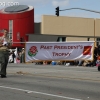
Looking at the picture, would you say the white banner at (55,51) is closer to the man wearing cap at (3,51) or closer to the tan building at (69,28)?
the man wearing cap at (3,51)

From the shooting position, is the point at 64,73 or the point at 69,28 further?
the point at 69,28

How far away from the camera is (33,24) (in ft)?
210

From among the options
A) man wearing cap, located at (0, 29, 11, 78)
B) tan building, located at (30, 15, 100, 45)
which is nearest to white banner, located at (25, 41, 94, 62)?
man wearing cap, located at (0, 29, 11, 78)

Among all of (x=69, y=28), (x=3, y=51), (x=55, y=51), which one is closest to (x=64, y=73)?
(x=3, y=51)

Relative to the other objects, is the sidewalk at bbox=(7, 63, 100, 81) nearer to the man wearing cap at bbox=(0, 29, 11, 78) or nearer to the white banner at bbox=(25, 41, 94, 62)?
the man wearing cap at bbox=(0, 29, 11, 78)

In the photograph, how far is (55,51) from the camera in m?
24.8

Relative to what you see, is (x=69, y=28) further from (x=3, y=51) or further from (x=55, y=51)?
(x=3, y=51)

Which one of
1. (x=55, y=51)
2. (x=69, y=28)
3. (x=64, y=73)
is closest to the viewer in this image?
(x=64, y=73)

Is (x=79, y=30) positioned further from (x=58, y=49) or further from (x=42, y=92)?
(x=42, y=92)

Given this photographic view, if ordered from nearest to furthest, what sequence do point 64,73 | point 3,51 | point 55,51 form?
point 3,51 → point 64,73 → point 55,51

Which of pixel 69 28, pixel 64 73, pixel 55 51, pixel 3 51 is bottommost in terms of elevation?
pixel 64 73

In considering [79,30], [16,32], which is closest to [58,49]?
[16,32]

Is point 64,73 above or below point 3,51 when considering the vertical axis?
below

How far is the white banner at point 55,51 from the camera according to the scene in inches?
930
